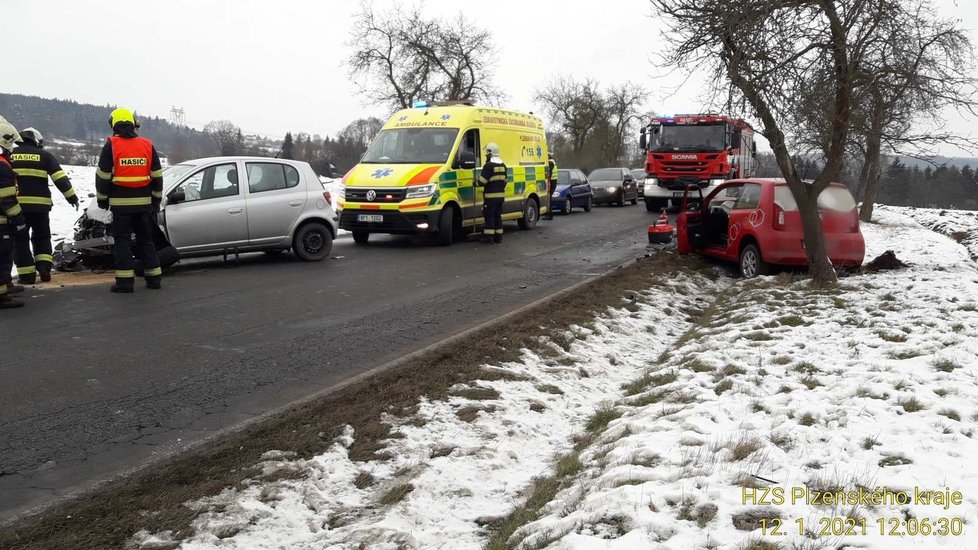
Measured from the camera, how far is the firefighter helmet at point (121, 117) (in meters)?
7.96

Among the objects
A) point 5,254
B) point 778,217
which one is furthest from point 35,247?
point 778,217

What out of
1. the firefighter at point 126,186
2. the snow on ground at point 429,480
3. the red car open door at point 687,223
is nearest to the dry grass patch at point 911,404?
the snow on ground at point 429,480

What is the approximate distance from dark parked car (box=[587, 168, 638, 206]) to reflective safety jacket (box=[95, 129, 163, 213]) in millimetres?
21017

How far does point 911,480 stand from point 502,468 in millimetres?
2203

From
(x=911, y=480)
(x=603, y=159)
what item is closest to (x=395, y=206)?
(x=911, y=480)

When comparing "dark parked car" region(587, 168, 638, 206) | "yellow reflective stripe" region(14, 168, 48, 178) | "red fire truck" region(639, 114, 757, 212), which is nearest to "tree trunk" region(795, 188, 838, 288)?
"yellow reflective stripe" region(14, 168, 48, 178)

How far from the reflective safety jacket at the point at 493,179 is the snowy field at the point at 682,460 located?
25.1 feet

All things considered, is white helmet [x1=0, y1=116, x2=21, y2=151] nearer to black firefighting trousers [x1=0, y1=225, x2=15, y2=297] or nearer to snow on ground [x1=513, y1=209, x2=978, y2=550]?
black firefighting trousers [x1=0, y1=225, x2=15, y2=297]

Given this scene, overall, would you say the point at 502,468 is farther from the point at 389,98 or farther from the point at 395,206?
the point at 389,98

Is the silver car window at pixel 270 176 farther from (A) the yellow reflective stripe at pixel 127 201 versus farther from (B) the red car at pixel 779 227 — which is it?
(B) the red car at pixel 779 227

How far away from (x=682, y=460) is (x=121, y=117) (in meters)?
7.38

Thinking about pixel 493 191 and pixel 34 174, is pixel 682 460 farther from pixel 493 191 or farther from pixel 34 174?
pixel 493 191

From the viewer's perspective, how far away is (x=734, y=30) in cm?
900

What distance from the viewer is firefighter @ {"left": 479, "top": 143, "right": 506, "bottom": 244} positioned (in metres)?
13.9
